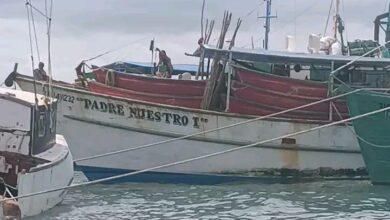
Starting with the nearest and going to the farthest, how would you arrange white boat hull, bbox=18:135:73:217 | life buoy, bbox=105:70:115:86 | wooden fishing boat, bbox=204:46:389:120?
white boat hull, bbox=18:135:73:217 → wooden fishing boat, bbox=204:46:389:120 → life buoy, bbox=105:70:115:86

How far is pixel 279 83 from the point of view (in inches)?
703

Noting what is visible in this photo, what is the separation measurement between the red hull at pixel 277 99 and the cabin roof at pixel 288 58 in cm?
72

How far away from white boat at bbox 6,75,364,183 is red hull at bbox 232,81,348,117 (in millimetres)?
726

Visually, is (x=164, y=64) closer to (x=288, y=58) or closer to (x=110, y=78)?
(x=110, y=78)

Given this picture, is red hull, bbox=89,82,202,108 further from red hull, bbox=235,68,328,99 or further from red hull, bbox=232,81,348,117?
red hull, bbox=235,68,328,99

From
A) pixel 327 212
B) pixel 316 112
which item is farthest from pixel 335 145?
pixel 327 212

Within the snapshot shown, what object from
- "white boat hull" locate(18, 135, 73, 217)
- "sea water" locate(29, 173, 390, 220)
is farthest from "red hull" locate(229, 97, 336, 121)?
"white boat hull" locate(18, 135, 73, 217)

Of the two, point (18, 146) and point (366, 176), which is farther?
point (366, 176)

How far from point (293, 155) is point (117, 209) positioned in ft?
17.8

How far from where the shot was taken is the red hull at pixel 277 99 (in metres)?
17.8

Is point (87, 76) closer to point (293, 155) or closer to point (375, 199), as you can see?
point (293, 155)

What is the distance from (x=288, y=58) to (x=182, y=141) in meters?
3.24

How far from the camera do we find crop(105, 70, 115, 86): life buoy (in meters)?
18.5

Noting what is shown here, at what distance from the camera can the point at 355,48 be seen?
68.5ft
